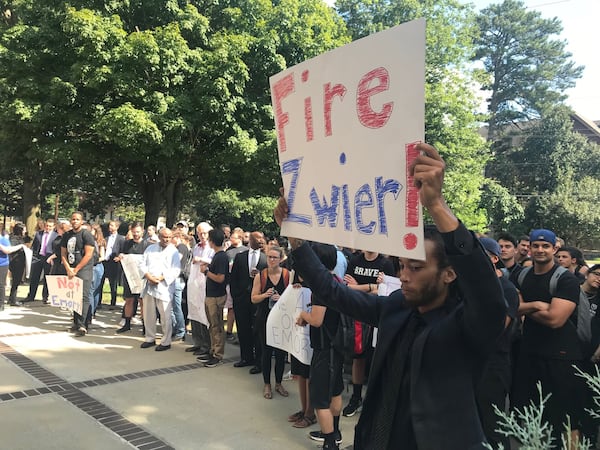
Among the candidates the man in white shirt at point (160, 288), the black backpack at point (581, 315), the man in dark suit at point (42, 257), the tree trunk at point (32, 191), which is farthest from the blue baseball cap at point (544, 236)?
the tree trunk at point (32, 191)

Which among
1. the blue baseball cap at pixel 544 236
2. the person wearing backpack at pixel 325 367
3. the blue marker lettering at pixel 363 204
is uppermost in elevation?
the blue marker lettering at pixel 363 204

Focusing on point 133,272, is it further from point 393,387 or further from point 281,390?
point 393,387

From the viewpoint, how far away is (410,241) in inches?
69.0

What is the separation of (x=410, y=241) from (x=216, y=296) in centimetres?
524

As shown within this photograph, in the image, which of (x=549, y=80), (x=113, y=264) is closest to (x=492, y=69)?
(x=549, y=80)

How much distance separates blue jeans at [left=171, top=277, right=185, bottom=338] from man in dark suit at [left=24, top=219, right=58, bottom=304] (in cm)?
472

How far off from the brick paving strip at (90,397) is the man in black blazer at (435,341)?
2.97m

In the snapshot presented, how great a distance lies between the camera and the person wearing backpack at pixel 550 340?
3672 mm

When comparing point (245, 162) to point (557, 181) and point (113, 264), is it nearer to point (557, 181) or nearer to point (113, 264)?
point (113, 264)

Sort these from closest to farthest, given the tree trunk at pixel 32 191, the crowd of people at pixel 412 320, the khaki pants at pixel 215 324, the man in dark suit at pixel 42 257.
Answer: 1. the crowd of people at pixel 412 320
2. the khaki pants at pixel 215 324
3. the man in dark suit at pixel 42 257
4. the tree trunk at pixel 32 191

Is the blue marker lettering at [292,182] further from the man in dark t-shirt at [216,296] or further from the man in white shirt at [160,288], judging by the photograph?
the man in white shirt at [160,288]

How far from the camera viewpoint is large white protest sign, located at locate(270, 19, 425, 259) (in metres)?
1.73

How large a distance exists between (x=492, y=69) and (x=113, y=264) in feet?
147

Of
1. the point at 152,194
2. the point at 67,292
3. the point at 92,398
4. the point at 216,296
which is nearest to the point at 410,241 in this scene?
the point at 92,398
